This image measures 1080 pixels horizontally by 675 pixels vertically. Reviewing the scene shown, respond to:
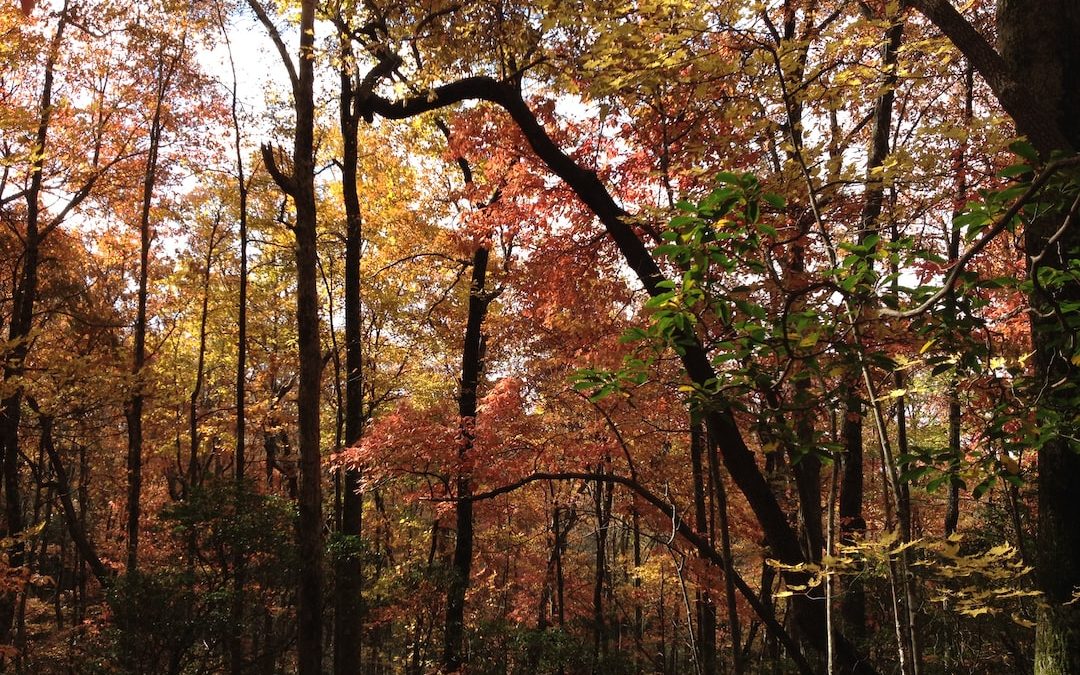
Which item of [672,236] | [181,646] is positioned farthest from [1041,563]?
[181,646]

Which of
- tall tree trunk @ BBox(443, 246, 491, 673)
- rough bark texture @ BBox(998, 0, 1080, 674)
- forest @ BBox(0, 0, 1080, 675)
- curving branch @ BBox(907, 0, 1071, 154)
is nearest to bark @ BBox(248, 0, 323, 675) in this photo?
forest @ BBox(0, 0, 1080, 675)

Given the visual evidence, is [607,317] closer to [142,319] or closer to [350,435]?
[350,435]

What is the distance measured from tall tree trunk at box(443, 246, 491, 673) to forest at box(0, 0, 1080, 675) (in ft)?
0.21

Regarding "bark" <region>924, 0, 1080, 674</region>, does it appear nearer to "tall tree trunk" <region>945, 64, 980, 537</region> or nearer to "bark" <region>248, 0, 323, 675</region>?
"tall tree trunk" <region>945, 64, 980, 537</region>

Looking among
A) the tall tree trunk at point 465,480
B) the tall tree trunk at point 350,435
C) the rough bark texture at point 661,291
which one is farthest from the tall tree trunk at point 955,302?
the tall tree trunk at point 350,435

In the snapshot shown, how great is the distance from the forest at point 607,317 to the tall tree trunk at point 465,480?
63 millimetres

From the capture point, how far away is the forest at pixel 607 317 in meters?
2.24

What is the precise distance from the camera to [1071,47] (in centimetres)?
300

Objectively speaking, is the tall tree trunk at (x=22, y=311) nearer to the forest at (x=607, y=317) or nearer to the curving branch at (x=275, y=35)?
the forest at (x=607, y=317)

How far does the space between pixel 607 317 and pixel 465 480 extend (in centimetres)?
287

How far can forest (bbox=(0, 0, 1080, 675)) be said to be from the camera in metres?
2.24

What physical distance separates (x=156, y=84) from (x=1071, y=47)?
13594mm

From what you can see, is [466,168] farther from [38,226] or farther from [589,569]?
[589,569]

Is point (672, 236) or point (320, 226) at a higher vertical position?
point (320, 226)
